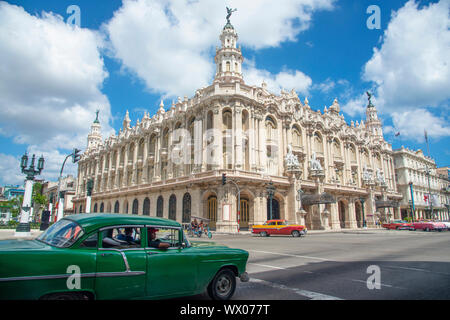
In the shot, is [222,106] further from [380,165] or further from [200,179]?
[380,165]

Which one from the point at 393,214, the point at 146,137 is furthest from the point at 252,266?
the point at 393,214

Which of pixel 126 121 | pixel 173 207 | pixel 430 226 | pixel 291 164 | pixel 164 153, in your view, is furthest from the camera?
pixel 126 121

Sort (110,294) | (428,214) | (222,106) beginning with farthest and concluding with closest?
1. (428,214)
2. (222,106)
3. (110,294)

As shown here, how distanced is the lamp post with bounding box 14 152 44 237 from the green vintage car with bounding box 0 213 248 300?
21.4 m

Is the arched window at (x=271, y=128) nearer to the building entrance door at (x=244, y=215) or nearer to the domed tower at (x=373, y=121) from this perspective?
the building entrance door at (x=244, y=215)

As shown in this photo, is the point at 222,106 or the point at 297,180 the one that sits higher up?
the point at 222,106

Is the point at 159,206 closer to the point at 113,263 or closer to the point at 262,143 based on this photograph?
the point at 262,143

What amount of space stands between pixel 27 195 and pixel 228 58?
28.6 m

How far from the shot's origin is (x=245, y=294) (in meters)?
5.74

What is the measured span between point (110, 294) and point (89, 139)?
263 feet

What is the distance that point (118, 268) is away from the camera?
4215 millimetres

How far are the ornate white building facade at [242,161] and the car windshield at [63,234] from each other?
76.4ft

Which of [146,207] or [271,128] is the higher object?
[271,128]

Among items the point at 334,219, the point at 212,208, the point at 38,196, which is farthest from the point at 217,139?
the point at 38,196
